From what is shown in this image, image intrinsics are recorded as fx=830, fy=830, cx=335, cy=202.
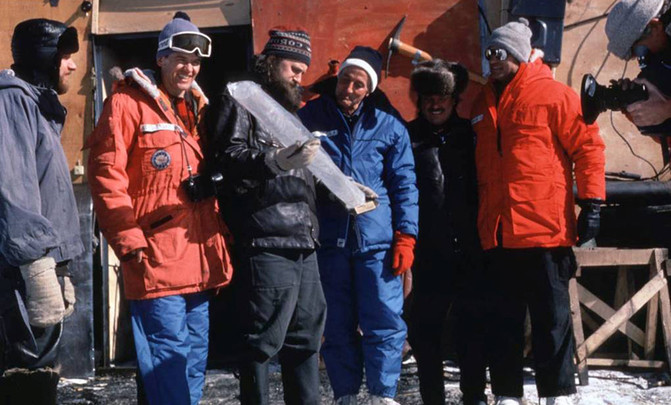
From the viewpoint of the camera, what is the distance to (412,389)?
5.44m

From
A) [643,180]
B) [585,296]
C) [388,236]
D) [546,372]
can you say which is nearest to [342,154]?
[388,236]

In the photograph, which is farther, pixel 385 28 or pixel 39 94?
pixel 385 28

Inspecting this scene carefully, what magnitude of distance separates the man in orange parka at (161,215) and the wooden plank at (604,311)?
302 centimetres

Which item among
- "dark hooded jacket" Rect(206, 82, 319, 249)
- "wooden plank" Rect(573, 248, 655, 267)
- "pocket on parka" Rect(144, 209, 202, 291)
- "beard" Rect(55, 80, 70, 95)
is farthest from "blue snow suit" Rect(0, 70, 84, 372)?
"wooden plank" Rect(573, 248, 655, 267)

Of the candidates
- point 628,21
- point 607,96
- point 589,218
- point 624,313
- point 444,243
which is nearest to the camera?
point 628,21

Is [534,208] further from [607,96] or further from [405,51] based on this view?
[405,51]

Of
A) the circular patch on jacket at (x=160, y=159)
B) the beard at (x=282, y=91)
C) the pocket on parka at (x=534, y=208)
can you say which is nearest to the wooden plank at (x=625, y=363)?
the pocket on parka at (x=534, y=208)

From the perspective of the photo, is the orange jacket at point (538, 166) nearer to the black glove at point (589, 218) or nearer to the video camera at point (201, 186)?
the black glove at point (589, 218)

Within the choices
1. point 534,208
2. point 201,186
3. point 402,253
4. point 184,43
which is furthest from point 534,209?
point 184,43

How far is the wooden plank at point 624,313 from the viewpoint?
5.57 meters

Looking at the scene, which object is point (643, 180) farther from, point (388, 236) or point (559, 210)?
point (388, 236)

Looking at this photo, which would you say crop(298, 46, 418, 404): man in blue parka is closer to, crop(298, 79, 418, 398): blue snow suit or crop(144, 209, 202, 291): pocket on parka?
crop(298, 79, 418, 398): blue snow suit

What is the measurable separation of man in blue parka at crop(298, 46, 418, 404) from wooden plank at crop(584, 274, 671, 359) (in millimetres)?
1768

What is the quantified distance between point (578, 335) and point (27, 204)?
3.71m
